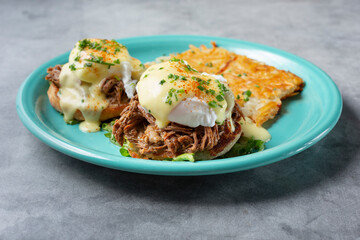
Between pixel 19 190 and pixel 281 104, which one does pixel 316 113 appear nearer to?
pixel 281 104

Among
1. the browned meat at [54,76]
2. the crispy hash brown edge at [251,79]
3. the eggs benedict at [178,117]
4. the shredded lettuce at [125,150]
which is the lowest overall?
the shredded lettuce at [125,150]

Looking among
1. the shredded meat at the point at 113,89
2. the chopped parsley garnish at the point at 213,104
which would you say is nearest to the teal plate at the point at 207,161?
the shredded meat at the point at 113,89

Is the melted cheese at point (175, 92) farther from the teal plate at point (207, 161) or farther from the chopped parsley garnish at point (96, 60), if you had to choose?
the chopped parsley garnish at point (96, 60)

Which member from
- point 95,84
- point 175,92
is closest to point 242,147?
point 175,92

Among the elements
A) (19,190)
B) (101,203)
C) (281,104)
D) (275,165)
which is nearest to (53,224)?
(101,203)

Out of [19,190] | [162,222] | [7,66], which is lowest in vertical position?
[7,66]

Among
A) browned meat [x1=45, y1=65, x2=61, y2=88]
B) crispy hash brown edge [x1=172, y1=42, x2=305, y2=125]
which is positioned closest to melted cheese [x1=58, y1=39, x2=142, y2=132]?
Answer: browned meat [x1=45, y1=65, x2=61, y2=88]

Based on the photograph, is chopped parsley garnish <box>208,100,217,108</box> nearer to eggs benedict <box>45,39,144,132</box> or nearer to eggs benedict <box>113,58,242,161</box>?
eggs benedict <box>113,58,242,161</box>

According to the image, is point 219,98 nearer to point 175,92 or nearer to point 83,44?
point 175,92
